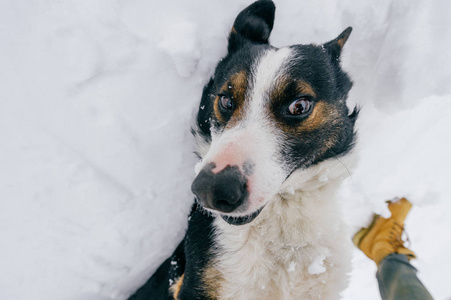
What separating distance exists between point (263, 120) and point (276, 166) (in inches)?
11.5

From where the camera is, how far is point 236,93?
1.87m

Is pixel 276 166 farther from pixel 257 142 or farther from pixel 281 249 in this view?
pixel 281 249

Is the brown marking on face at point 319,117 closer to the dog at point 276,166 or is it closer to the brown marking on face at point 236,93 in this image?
the dog at point 276,166

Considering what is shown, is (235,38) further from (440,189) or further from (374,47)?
(440,189)

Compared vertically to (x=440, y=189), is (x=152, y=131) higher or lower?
lower

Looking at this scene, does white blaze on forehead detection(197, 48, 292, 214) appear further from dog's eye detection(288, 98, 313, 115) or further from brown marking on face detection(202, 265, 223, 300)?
brown marking on face detection(202, 265, 223, 300)

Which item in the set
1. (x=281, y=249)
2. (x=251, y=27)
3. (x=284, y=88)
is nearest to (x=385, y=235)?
(x=281, y=249)

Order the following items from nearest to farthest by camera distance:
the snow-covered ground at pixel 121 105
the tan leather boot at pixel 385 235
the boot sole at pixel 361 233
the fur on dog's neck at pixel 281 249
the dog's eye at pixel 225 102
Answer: the dog's eye at pixel 225 102 → the fur on dog's neck at pixel 281 249 → the snow-covered ground at pixel 121 105 → the tan leather boot at pixel 385 235 → the boot sole at pixel 361 233

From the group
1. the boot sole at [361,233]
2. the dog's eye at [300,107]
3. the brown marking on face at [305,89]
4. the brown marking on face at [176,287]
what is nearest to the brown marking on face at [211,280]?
the brown marking on face at [176,287]

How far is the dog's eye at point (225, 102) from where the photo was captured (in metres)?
1.90

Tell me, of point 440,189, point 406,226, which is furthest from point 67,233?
point 440,189

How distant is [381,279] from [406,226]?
1.20 metres

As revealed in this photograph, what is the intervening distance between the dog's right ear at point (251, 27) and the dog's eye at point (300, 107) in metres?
Answer: 0.79

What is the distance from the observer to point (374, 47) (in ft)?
9.94
